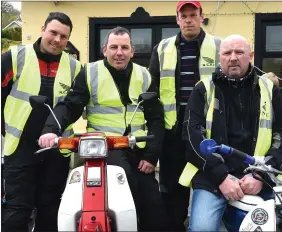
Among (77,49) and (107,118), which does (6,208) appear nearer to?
(107,118)

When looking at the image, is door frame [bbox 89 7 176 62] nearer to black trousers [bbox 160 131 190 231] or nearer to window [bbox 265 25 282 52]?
window [bbox 265 25 282 52]

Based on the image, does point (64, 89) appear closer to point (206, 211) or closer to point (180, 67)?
point (180, 67)

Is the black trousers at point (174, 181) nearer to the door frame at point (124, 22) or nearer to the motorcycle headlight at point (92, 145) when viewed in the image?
the motorcycle headlight at point (92, 145)

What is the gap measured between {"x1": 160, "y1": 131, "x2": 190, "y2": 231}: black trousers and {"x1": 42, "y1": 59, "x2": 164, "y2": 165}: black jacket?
473mm

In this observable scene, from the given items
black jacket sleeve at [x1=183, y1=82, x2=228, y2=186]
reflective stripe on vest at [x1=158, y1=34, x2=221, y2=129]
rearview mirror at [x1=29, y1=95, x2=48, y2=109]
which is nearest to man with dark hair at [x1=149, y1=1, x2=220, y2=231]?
reflective stripe on vest at [x1=158, y1=34, x2=221, y2=129]

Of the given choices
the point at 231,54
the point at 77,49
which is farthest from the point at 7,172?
the point at 77,49

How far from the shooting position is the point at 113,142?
299cm

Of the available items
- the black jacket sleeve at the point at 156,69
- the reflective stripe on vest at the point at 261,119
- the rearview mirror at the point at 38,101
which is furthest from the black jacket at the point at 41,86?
the reflective stripe on vest at the point at 261,119

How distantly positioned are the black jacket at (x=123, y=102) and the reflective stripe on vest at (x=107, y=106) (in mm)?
39

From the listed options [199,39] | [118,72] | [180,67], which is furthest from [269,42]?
[118,72]

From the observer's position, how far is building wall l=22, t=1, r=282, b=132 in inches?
310

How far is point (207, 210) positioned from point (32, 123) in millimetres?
1607

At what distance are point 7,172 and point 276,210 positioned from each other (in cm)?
216

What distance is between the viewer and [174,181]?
4375 mm
